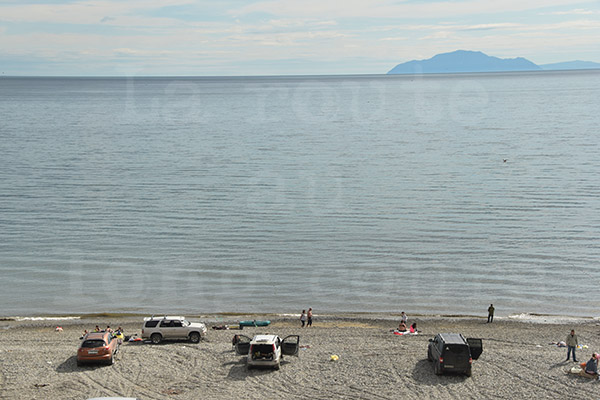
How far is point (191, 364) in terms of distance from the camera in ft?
96.4

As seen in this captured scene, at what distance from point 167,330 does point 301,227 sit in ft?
93.3

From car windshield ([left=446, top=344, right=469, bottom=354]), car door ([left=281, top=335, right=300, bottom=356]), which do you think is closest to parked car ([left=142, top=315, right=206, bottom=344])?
car door ([left=281, top=335, right=300, bottom=356])

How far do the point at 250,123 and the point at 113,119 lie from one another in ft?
135

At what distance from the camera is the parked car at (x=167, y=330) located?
3300 cm

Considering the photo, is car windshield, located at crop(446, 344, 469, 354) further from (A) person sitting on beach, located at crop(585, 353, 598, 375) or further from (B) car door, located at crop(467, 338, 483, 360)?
(A) person sitting on beach, located at crop(585, 353, 598, 375)

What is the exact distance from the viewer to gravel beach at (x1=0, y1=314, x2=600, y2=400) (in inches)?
1020

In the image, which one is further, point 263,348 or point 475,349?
point 475,349

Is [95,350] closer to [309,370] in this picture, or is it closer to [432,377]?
[309,370]

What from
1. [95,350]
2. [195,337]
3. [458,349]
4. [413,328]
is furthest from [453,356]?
[95,350]

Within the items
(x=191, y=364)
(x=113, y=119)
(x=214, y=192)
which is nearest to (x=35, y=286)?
(x=191, y=364)

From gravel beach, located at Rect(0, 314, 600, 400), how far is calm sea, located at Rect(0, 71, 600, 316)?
807 centimetres

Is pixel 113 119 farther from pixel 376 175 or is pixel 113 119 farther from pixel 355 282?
pixel 355 282

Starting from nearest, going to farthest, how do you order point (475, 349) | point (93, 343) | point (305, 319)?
point (93, 343), point (475, 349), point (305, 319)

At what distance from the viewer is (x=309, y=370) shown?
93.5 feet
